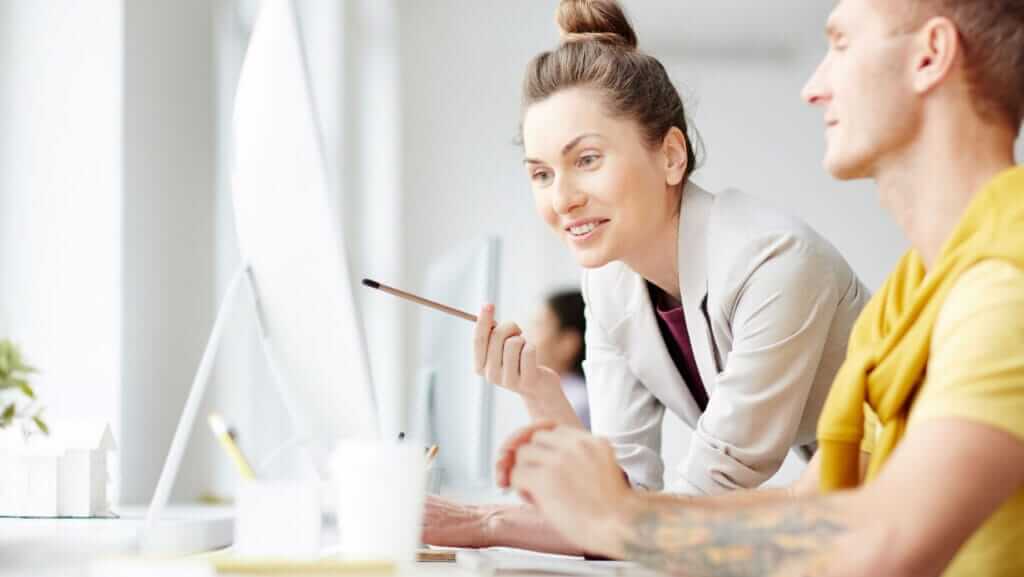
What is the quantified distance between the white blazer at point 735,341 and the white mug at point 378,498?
70cm

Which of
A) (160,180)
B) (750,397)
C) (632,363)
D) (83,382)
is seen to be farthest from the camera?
(160,180)

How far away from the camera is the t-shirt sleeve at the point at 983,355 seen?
32.9 inches

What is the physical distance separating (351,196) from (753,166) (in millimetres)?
1275

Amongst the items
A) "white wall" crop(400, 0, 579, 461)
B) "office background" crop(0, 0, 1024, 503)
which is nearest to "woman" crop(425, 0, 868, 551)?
"office background" crop(0, 0, 1024, 503)

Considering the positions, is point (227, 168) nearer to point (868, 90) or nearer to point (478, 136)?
point (478, 136)

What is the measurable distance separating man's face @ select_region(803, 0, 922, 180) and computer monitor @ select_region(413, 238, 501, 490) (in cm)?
158

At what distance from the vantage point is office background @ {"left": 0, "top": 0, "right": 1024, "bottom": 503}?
2.39m

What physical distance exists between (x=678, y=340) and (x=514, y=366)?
32cm

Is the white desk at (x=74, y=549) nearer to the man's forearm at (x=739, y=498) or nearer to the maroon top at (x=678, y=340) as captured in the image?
the man's forearm at (x=739, y=498)

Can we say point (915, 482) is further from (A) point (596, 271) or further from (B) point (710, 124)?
(B) point (710, 124)

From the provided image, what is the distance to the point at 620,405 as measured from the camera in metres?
1.82

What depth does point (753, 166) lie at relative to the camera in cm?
391

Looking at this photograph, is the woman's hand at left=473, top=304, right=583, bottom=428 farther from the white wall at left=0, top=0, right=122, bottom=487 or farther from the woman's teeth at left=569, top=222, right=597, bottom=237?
the white wall at left=0, top=0, right=122, bottom=487

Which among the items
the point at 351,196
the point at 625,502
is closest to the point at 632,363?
the point at 625,502
